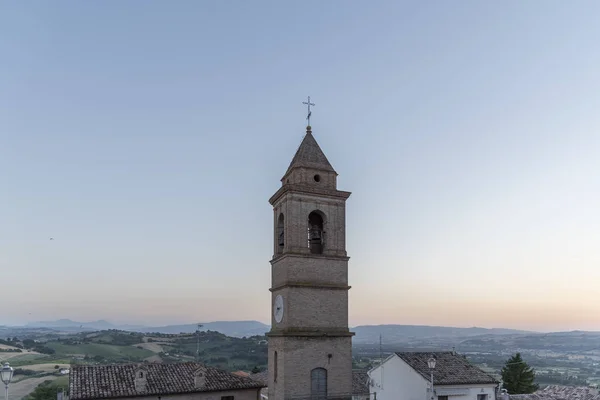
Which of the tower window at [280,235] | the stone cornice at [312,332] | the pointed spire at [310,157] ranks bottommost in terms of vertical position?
the stone cornice at [312,332]

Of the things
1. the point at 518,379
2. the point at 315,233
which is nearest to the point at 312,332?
the point at 315,233

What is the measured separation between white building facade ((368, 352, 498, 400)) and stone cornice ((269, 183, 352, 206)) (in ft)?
45.4

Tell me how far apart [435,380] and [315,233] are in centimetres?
1330

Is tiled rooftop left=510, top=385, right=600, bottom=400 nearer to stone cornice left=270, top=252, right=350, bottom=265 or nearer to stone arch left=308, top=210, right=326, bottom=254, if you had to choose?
stone cornice left=270, top=252, right=350, bottom=265

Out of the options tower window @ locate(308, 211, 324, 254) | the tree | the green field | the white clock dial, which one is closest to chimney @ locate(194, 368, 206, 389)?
the white clock dial

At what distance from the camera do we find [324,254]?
20.4 metres

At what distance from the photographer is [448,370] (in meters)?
29.6

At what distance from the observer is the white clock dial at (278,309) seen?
20.0 metres

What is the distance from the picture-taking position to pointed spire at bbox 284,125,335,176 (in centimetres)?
2122

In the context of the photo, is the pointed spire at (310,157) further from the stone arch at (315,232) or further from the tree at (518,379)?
the tree at (518,379)

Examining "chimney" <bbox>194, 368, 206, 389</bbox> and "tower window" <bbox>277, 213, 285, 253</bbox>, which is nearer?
"tower window" <bbox>277, 213, 285, 253</bbox>

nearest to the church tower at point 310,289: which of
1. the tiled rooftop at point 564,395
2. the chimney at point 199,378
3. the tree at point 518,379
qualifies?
the chimney at point 199,378

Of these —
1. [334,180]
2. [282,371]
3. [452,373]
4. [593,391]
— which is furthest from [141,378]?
[593,391]

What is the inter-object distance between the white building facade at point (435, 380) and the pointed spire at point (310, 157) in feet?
49.8
